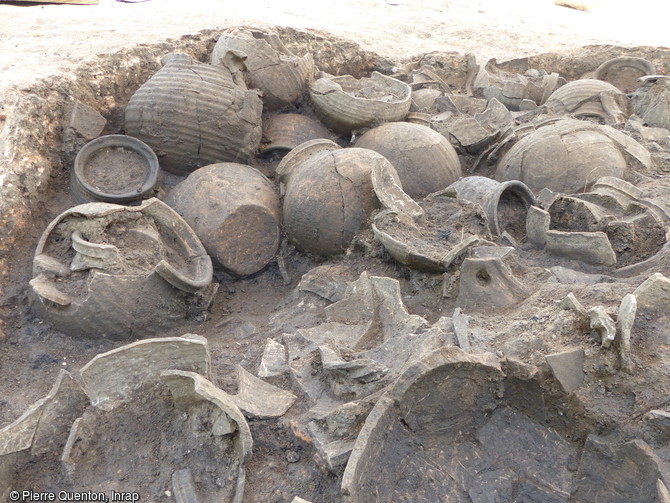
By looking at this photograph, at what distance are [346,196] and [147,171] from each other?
5.56ft

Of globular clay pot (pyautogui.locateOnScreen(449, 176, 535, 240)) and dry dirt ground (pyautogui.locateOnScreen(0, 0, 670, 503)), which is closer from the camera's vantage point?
dry dirt ground (pyautogui.locateOnScreen(0, 0, 670, 503))

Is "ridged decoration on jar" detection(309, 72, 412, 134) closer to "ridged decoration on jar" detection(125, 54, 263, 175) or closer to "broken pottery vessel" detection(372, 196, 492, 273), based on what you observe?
"ridged decoration on jar" detection(125, 54, 263, 175)

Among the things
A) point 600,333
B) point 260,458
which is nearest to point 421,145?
point 600,333

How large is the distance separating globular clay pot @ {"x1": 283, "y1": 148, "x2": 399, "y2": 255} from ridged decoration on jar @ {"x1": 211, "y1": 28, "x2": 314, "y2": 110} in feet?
5.01

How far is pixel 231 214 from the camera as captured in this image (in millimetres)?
4316

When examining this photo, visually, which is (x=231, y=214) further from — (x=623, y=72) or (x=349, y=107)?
(x=623, y=72)

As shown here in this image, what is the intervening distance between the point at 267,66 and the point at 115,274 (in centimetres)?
278

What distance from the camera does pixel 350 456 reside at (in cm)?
227

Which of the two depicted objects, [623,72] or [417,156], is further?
[623,72]

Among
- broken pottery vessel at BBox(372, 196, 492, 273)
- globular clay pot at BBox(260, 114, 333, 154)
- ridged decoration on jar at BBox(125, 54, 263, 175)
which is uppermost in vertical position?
ridged decoration on jar at BBox(125, 54, 263, 175)

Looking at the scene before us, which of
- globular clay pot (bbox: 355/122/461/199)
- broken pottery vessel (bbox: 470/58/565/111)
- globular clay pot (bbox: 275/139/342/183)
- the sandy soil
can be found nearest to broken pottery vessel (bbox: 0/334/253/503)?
globular clay pot (bbox: 275/139/342/183)

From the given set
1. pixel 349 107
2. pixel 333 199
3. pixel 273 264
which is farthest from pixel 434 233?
pixel 349 107

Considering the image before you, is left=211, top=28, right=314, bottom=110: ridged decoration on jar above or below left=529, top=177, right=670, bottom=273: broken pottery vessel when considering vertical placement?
above

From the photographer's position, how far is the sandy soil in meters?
5.64
